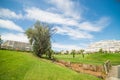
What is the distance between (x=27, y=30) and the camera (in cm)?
4644

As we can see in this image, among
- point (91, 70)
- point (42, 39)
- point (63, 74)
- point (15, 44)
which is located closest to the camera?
point (63, 74)

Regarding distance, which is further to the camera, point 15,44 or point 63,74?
point 15,44

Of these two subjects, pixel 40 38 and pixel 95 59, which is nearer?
pixel 40 38

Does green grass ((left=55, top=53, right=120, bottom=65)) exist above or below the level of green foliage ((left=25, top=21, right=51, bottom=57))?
below

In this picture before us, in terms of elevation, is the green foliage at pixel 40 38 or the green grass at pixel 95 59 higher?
the green foliage at pixel 40 38

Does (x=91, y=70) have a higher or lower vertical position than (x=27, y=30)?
lower

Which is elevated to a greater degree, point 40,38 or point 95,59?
point 40,38

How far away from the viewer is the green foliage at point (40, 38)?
4417 centimetres

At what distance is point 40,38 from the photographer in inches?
1756

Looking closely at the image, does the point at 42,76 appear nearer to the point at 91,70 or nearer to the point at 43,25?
the point at 91,70

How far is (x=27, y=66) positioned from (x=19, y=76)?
4.37m

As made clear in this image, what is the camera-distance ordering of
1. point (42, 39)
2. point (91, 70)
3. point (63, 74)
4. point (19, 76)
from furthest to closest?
1. point (42, 39)
2. point (91, 70)
3. point (63, 74)
4. point (19, 76)

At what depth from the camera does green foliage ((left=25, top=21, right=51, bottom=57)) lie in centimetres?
4417

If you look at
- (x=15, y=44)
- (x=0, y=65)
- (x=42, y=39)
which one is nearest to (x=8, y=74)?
(x=0, y=65)
